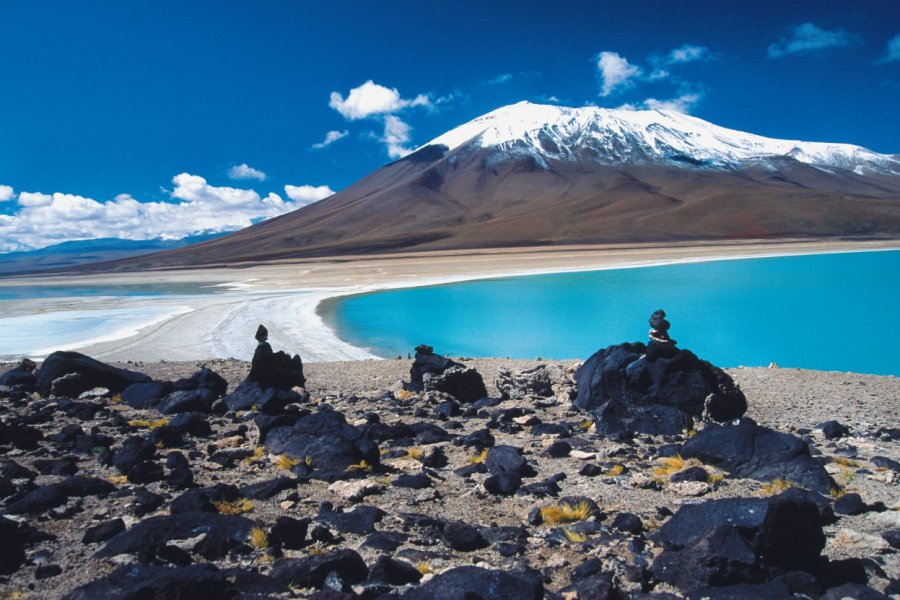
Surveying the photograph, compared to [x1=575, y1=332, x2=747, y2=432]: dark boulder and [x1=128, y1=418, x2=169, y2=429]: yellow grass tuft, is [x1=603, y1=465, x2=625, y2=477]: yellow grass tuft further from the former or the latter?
[x1=128, y1=418, x2=169, y2=429]: yellow grass tuft

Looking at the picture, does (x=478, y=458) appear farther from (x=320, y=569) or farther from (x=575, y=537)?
(x=320, y=569)

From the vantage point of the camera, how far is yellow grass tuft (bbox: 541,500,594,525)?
4832mm

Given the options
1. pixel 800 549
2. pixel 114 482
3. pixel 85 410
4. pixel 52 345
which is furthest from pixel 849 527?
pixel 52 345

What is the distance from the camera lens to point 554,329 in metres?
22.4

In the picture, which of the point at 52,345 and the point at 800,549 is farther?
the point at 52,345

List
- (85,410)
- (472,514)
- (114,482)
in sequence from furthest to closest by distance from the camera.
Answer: (85,410), (114,482), (472,514)

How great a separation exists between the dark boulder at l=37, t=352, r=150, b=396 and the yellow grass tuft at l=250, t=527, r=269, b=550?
21.2ft

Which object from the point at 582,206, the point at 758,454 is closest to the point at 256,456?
the point at 758,454

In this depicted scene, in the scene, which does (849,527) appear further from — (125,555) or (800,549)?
(125,555)

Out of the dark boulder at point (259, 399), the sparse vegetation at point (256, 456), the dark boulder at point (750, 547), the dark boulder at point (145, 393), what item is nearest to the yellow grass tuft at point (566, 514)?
the dark boulder at point (750, 547)

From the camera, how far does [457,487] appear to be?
577 centimetres

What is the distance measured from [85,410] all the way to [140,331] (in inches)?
616

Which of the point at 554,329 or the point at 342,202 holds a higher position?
the point at 342,202

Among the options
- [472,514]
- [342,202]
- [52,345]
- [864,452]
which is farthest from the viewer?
[342,202]
